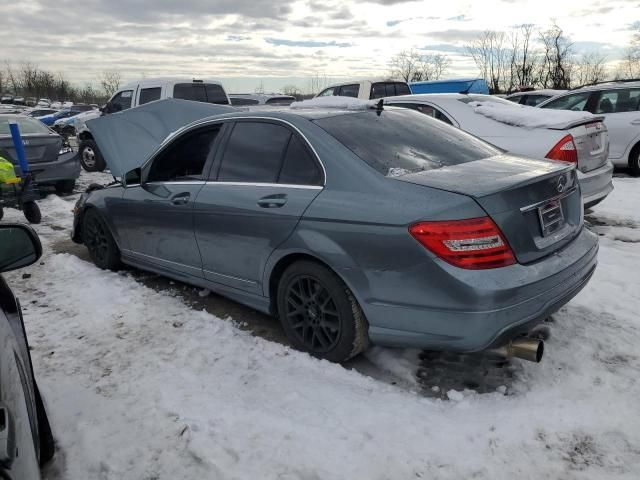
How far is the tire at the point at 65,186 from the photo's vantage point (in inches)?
375

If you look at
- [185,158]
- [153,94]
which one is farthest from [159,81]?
[185,158]

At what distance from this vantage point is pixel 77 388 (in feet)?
10.5

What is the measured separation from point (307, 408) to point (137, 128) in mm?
4560

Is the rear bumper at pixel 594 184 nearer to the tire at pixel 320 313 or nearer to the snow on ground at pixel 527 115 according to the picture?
the snow on ground at pixel 527 115

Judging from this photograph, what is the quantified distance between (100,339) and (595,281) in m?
3.97

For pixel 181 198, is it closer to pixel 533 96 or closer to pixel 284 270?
pixel 284 270

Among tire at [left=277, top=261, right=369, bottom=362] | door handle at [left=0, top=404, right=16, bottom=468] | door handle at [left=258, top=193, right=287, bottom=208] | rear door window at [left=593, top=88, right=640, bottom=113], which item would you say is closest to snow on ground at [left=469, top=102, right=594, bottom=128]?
door handle at [left=258, top=193, right=287, bottom=208]

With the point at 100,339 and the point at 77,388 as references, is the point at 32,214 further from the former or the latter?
the point at 77,388

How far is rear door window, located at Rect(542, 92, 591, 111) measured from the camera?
32.0ft

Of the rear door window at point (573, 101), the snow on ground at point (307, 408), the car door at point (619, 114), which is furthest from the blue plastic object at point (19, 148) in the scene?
the car door at point (619, 114)

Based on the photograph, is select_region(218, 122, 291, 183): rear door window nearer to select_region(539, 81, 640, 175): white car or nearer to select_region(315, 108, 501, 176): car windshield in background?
select_region(315, 108, 501, 176): car windshield in background

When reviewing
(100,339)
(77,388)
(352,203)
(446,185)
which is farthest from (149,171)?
(446,185)

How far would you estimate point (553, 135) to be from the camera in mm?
5480

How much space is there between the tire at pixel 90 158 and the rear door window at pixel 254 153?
31.9ft
